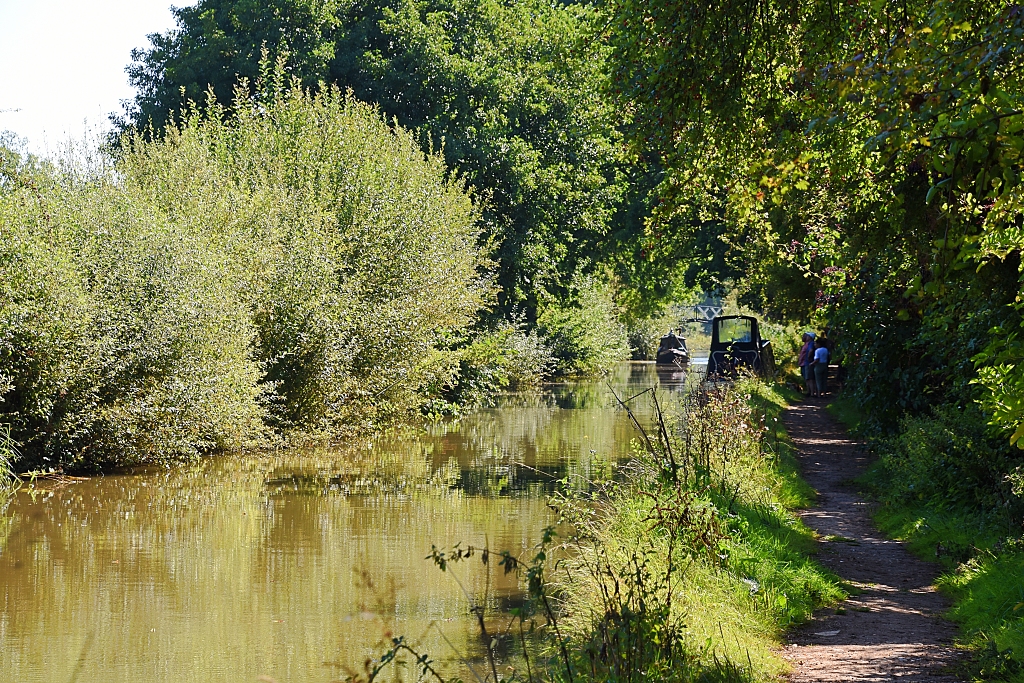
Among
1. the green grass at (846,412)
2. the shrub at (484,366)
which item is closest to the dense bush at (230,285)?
the shrub at (484,366)

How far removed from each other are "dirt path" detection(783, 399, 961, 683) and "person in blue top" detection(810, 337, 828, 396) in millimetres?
17741

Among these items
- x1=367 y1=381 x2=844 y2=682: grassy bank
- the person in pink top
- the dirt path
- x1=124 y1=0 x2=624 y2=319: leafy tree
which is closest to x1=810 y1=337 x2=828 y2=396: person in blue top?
the person in pink top

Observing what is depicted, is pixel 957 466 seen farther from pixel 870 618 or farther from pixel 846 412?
pixel 846 412

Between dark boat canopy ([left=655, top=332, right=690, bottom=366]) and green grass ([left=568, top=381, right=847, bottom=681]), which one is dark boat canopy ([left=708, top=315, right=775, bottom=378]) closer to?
green grass ([left=568, top=381, right=847, bottom=681])

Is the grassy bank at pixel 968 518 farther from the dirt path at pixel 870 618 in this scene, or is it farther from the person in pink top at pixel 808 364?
the person in pink top at pixel 808 364

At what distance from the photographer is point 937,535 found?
11.2m

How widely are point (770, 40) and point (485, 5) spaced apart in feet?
86.1

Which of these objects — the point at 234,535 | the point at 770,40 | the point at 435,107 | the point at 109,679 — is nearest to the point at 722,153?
the point at 770,40

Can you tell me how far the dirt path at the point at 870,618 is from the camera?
7125 millimetres

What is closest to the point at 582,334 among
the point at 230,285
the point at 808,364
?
the point at 808,364

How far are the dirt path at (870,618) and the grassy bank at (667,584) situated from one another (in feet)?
0.75

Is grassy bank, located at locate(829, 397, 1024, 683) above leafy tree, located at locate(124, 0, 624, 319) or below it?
below

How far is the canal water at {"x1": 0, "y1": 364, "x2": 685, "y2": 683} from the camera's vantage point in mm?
8594

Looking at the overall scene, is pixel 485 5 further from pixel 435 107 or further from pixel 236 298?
pixel 236 298
